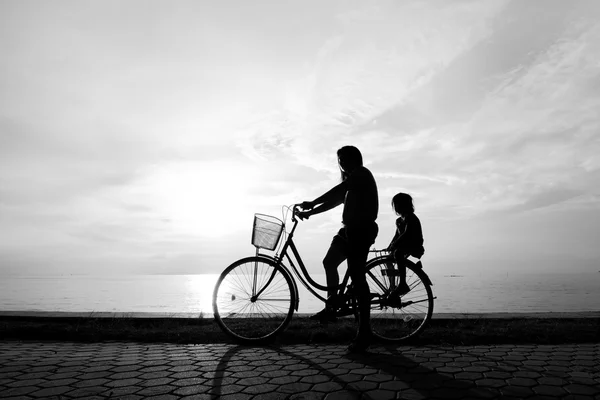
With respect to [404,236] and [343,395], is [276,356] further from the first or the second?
[404,236]

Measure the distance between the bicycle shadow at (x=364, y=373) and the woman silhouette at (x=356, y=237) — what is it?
397mm

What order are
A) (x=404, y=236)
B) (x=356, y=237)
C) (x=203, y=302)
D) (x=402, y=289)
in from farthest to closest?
(x=203, y=302)
(x=404, y=236)
(x=402, y=289)
(x=356, y=237)

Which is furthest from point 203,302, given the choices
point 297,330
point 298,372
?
point 298,372

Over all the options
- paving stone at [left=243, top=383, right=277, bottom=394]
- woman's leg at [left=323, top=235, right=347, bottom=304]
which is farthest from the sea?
paving stone at [left=243, top=383, right=277, bottom=394]

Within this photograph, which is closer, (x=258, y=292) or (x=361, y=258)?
(x=361, y=258)

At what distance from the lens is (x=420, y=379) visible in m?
3.60

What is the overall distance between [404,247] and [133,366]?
3.53 metres

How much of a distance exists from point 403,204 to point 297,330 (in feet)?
7.63

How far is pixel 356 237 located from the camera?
4969 mm

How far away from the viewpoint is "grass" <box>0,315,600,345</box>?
217 inches

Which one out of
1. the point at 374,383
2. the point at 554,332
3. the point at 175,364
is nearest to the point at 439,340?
the point at 554,332

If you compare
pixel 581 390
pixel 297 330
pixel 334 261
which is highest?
pixel 334 261

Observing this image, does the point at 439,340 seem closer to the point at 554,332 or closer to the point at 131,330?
the point at 554,332

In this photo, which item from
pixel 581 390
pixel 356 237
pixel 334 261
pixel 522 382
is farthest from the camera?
pixel 334 261
